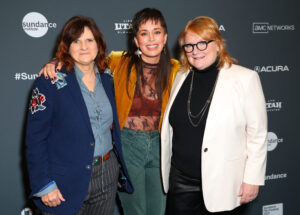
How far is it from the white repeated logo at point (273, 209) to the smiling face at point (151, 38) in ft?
8.32

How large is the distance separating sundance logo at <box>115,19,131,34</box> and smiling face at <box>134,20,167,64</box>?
603mm

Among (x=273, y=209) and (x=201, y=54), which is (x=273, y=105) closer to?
(x=273, y=209)

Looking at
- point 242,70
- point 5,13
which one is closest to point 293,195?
point 242,70

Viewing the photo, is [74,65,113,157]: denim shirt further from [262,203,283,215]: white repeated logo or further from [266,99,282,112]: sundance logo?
[262,203,283,215]: white repeated logo

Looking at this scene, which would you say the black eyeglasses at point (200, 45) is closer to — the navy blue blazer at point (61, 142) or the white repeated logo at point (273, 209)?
the navy blue blazer at point (61, 142)

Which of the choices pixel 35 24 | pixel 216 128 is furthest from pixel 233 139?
pixel 35 24

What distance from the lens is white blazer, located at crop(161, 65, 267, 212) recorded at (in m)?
1.72

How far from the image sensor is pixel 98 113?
178 cm

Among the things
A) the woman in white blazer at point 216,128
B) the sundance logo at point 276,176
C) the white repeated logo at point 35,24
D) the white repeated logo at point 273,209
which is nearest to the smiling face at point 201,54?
the woman in white blazer at point 216,128

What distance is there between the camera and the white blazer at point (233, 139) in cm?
172

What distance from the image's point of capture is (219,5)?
9.86ft

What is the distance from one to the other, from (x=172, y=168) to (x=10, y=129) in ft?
4.73

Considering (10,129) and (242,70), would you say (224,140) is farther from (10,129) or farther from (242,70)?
(10,129)

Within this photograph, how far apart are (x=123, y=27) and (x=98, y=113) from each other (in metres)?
1.19
